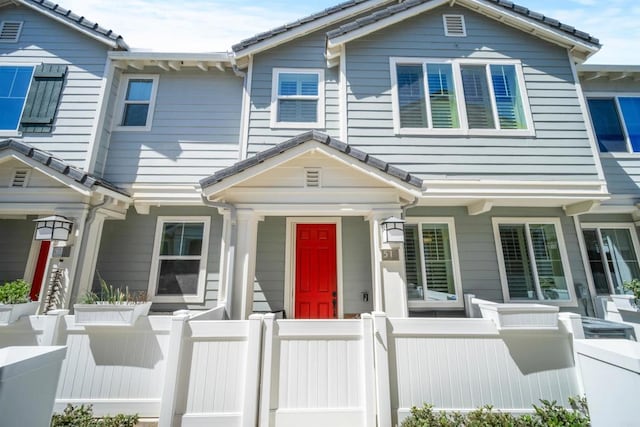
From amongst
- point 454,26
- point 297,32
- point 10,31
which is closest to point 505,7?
point 454,26

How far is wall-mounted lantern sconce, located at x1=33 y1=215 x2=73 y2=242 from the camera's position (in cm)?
421

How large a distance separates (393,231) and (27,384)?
12.5 ft

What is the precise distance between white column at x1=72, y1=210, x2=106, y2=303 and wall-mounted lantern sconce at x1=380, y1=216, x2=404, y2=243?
4.97 metres

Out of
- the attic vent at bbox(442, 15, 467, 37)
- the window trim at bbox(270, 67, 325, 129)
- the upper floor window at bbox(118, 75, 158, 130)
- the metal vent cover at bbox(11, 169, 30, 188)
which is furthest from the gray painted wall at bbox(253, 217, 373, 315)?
the attic vent at bbox(442, 15, 467, 37)

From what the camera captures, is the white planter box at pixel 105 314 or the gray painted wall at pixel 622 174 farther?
the gray painted wall at pixel 622 174

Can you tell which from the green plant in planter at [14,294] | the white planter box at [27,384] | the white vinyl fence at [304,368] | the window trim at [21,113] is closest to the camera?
the white planter box at [27,384]

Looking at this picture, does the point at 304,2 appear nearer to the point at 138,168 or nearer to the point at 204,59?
the point at 204,59

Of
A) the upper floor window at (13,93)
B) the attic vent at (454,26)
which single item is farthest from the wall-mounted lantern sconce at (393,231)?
the upper floor window at (13,93)

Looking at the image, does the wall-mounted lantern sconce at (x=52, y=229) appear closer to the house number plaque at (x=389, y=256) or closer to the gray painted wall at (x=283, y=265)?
the gray painted wall at (x=283, y=265)

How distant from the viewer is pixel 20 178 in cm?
471

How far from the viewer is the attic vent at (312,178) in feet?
14.7

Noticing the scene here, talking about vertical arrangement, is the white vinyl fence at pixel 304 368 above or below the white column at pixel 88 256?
below

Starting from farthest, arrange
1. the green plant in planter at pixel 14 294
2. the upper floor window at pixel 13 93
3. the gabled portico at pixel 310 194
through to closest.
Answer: the upper floor window at pixel 13 93, the gabled portico at pixel 310 194, the green plant in planter at pixel 14 294

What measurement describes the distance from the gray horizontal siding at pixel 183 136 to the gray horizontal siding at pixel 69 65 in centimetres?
45
